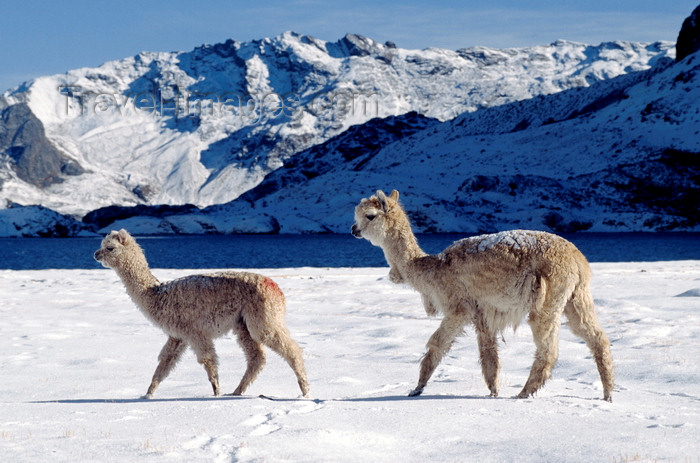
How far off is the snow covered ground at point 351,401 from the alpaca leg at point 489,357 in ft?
0.94

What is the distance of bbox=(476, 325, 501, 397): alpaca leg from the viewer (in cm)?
999

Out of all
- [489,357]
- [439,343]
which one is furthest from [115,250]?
[489,357]

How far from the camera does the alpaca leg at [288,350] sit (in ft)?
34.7

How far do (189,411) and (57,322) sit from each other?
13636 millimetres

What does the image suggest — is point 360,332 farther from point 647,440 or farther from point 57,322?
point 647,440

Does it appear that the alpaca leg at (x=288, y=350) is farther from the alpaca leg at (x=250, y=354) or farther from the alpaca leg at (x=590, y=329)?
the alpaca leg at (x=590, y=329)

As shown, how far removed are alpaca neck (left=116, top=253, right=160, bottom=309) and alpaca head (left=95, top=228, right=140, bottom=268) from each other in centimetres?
9

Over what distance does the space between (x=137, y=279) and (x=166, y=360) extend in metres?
1.29

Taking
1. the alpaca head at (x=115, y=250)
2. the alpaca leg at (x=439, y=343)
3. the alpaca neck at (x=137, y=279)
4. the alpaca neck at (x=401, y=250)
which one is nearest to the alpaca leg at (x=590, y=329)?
the alpaca leg at (x=439, y=343)

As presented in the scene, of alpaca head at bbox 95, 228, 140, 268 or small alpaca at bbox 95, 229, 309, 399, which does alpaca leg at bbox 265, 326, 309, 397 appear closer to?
small alpaca at bbox 95, 229, 309, 399

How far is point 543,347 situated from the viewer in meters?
9.77

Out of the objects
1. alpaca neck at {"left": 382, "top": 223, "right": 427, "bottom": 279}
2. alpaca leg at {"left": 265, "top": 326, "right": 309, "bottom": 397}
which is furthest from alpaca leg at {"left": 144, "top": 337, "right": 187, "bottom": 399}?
alpaca neck at {"left": 382, "top": 223, "right": 427, "bottom": 279}

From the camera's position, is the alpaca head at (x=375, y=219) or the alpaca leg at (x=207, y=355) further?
the alpaca leg at (x=207, y=355)

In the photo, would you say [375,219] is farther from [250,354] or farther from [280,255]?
[280,255]
